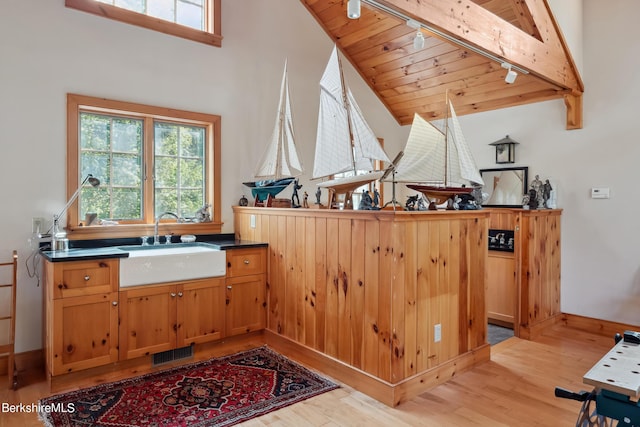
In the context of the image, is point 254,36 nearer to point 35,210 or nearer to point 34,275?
point 35,210

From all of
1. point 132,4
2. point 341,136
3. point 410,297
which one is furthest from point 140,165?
point 410,297

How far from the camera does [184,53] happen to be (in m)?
3.70

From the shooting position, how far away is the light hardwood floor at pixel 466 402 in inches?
88.9

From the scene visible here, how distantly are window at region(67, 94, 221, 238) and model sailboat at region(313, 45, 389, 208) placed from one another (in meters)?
1.15

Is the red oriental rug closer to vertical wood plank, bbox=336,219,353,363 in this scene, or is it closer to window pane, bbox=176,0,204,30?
vertical wood plank, bbox=336,219,353,363

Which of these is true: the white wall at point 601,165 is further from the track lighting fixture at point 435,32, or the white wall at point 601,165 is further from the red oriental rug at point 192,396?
the red oriental rug at point 192,396

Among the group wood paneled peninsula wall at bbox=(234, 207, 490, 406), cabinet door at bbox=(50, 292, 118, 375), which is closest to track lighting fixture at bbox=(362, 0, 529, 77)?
wood paneled peninsula wall at bbox=(234, 207, 490, 406)

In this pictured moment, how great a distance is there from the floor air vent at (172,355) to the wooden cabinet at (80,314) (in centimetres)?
31

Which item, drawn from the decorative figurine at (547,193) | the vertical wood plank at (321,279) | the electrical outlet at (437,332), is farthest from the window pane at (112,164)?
the decorative figurine at (547,193)

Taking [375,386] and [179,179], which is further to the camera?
[179,179]

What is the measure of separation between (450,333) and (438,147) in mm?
1638

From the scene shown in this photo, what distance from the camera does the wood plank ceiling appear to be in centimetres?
289

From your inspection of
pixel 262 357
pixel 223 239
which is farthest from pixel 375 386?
pixel 223 239

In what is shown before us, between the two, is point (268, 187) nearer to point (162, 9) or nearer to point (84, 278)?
point (84, 278)
